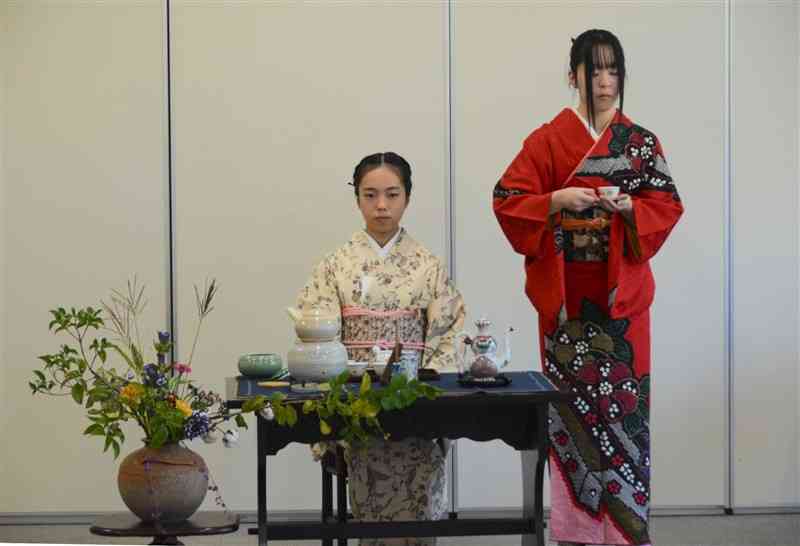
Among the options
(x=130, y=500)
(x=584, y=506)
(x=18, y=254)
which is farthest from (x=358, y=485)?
(x=18, y=254)

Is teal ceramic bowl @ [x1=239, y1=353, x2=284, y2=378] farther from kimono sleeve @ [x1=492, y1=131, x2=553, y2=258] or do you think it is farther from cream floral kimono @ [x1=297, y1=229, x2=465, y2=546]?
kimono sleeve @ [x1=492, y1=131, x2=553, y2=258]

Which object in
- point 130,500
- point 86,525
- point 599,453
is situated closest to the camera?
point 130,500

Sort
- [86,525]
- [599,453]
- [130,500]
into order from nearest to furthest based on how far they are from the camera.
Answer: [130,500]
[599,453]
[86,525]

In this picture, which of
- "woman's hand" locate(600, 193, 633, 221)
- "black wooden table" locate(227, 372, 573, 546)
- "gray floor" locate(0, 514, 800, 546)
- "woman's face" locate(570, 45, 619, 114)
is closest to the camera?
"black wooden table" locate(227, 372, 573, 546)

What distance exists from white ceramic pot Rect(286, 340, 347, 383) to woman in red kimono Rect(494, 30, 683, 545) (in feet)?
2.43

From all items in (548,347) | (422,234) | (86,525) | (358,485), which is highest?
(422,234)

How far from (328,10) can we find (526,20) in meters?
0.78

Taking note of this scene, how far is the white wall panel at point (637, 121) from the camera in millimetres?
5391

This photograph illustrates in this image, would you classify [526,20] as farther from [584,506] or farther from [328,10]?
[584,506]

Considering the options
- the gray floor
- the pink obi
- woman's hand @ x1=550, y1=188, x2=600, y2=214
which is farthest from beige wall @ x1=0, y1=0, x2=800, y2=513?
woman's hand @ x1=550, y1=188, x2=600, y2=214

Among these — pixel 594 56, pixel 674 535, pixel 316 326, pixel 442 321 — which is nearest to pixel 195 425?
pixel 316 326

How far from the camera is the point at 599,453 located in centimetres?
Answer: 410

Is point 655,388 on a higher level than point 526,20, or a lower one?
lower

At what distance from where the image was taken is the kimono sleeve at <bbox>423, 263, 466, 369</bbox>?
13.8 feet
